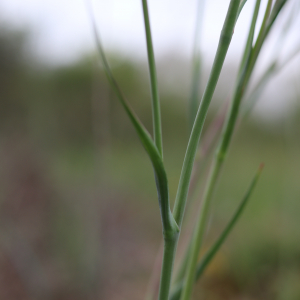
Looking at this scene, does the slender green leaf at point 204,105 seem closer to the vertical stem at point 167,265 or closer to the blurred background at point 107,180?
the vertical stem at point 167,265

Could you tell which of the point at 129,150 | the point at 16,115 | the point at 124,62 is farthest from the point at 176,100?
the point at 16,115

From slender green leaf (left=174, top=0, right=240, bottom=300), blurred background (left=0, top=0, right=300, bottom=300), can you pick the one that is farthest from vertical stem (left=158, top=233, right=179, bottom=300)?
blurred background (left=0, top=0, right=300, bottom=300)

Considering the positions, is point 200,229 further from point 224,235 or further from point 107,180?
point 107,180

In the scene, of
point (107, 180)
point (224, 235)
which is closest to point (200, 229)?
point (224, 235)

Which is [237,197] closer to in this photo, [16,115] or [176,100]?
[176,100]

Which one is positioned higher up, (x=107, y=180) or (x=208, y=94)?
(x=208, y=94)

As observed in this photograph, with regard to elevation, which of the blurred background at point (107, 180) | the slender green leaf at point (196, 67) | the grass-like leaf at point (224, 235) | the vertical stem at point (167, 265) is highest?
the slender green leaf at point (196, 67)

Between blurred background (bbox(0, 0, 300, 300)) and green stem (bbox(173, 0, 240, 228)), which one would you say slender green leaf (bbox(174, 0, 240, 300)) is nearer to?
green stem (bbox(173, 0, 240, 228))

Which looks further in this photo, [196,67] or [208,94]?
[196,67]

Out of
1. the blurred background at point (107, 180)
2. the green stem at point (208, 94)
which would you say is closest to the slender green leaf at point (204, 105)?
the green stem at point (208, 94)
